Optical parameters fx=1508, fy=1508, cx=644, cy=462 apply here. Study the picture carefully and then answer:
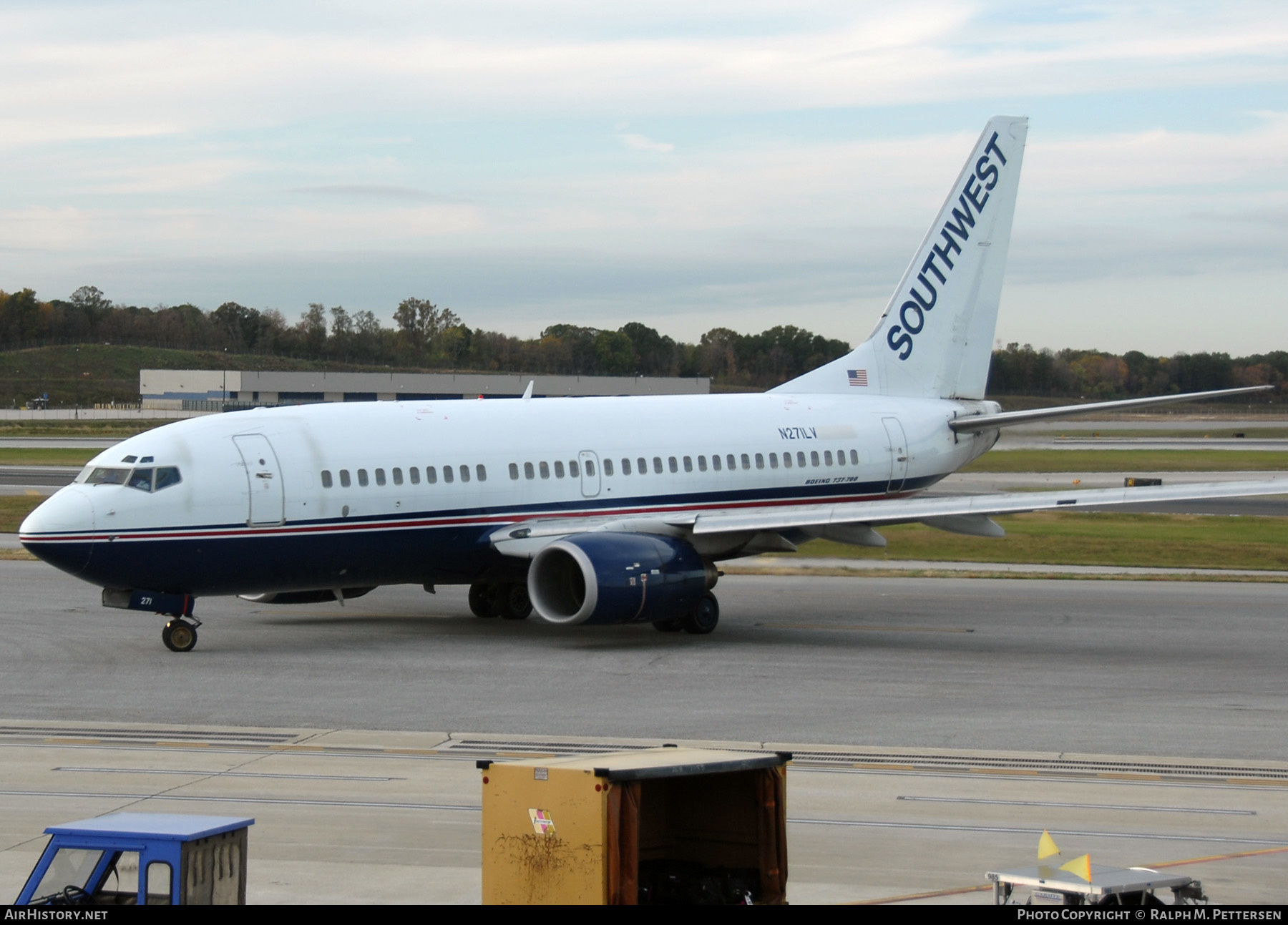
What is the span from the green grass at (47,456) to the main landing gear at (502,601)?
4505 cm

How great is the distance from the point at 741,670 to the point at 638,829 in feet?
45.6

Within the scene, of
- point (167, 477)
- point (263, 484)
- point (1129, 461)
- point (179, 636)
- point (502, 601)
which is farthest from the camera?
point (1129, 461)

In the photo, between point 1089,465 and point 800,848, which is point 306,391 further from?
point 800,848

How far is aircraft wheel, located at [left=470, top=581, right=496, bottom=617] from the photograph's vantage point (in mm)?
29250

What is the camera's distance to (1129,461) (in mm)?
74938

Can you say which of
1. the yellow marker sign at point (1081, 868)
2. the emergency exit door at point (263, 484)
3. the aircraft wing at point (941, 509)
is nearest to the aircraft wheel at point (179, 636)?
the emergency exit door at point (263, 484)

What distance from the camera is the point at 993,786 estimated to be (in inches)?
598

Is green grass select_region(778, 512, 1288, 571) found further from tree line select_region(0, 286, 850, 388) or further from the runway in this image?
tree line select_region(0, 286, 850, 388)

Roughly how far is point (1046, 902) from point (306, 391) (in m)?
125

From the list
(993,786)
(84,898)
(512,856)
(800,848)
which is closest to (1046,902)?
(512,856)

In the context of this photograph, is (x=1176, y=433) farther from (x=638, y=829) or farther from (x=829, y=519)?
(x=638, y=829)

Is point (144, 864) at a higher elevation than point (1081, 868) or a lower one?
lower

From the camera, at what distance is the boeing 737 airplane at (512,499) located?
78.5 feet

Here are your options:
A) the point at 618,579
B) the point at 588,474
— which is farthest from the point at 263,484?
the point at 588,474
